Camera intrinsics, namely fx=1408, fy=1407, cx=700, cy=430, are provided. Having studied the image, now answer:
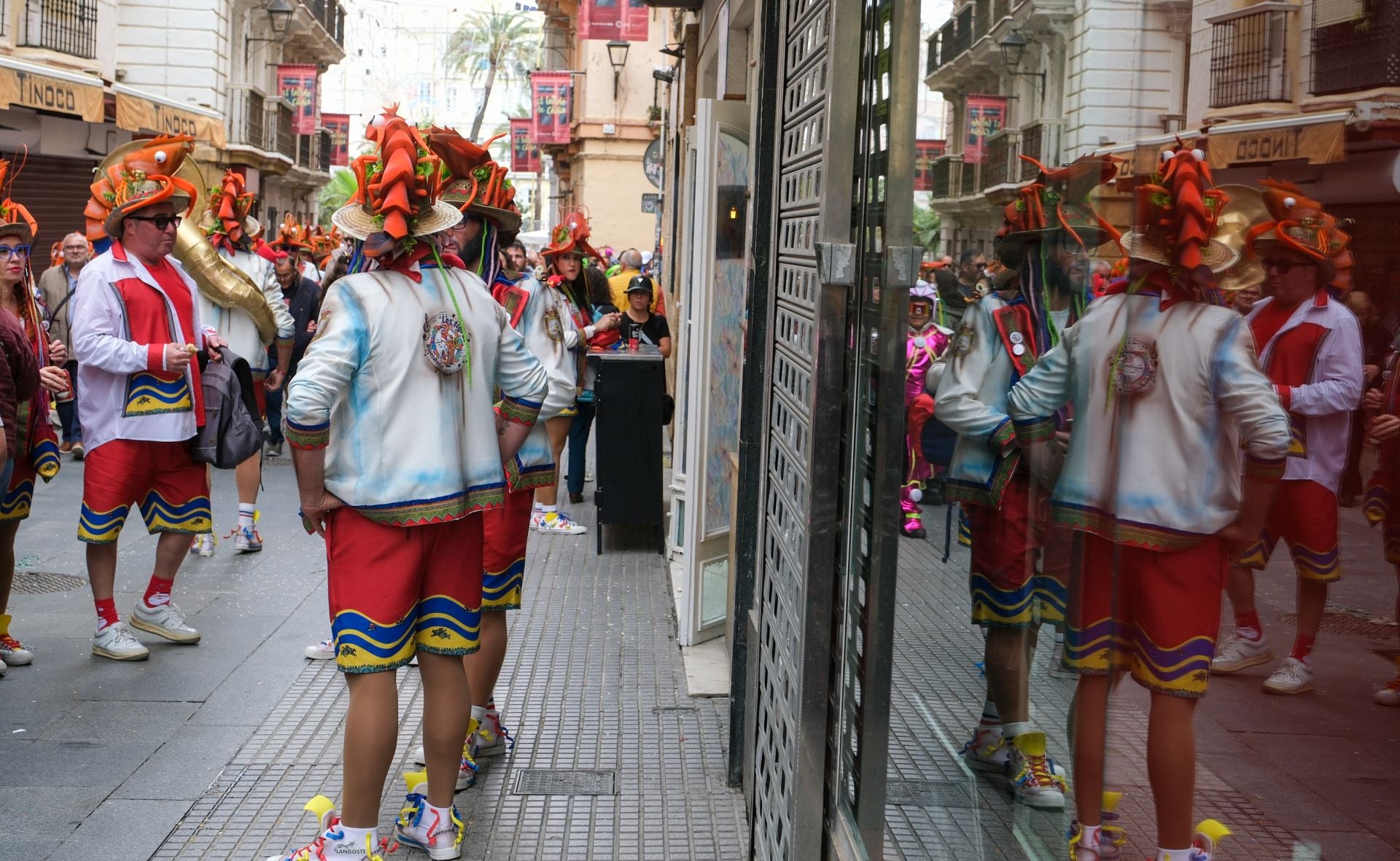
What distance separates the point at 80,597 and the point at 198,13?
26405 millimetres

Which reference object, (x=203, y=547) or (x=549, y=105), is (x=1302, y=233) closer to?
(x=203, y=547)

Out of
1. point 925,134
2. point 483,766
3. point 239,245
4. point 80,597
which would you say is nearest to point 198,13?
point 239,245

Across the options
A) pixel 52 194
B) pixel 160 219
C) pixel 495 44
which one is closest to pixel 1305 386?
pixel 160 219

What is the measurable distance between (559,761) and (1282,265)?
15.3 ft

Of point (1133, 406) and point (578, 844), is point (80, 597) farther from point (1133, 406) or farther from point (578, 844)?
point (1133, 406)

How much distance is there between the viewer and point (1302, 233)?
1054mm

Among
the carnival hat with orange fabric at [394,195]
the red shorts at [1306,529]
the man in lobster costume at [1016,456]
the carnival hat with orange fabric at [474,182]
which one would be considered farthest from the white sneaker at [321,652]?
the red shorts at [1306,529]

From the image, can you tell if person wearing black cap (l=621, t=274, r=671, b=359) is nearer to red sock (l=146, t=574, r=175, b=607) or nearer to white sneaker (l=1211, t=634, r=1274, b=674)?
red sock (l=146, t=574, r=175, b=607)

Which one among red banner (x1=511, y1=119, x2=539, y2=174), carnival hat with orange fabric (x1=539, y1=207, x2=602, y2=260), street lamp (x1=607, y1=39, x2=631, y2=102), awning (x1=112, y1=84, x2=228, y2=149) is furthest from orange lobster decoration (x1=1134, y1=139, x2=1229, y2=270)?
red banner (x1=511, y1=119, x2=539, y2=174)

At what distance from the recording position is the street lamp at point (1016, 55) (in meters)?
1.44

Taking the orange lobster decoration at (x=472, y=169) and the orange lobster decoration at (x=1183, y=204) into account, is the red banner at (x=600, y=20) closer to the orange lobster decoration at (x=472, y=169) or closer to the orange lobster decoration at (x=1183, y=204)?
the orange lobster decoration at (x=472, y=169)

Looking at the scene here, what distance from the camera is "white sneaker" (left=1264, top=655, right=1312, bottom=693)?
105 centimetres

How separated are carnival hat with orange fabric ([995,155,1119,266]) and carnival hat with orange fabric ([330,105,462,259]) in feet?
8.80

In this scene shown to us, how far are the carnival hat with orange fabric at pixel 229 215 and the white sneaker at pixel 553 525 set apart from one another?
2957 mm
